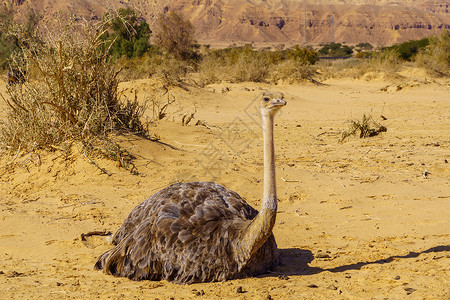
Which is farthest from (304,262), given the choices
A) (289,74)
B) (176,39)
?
(176,39)

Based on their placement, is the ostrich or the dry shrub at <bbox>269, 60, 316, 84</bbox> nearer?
the ostrich

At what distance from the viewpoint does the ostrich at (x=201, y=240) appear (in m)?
3.71

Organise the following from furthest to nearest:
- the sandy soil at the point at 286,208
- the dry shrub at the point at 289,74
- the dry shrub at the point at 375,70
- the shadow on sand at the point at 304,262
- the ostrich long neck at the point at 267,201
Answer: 1. the dry shrub at the point at 375,70
2. the dry shrub at the point at 289,74
3. the shadow on sand at the point at 304,262
4. the sandy soil at the point at 286,208
5. the ostrich long neck at the point at 267,201

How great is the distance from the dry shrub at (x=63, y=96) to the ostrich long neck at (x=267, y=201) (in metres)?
4.16

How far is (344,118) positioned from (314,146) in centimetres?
437

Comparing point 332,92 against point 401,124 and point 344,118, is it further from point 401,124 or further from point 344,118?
point 401,124

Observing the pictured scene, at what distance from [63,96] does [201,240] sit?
14.4 feet

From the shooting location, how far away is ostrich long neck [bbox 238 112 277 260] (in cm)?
363

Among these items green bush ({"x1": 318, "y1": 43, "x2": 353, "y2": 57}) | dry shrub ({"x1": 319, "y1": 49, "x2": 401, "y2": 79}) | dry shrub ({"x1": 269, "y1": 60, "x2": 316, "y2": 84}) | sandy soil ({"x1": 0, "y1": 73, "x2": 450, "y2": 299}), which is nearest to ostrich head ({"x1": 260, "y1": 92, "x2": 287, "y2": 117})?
sandy soil ({"x1": 0, "y1": 73, "x2": 450, "y2": 299})

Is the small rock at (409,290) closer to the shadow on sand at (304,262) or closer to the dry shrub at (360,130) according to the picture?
the shadow on sand at (304,262)

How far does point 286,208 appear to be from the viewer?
6215mm

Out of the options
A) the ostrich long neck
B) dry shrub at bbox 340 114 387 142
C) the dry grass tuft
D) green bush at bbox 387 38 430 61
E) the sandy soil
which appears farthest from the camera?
green bush at bbox 387 38 430 61

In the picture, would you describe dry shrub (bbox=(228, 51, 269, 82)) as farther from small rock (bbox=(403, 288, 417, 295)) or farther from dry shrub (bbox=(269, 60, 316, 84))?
small rock (bbox=(403, 288, 417, 295))

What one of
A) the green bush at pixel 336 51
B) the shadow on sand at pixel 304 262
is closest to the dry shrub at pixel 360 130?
the shadow on sand at pixel 304 262
